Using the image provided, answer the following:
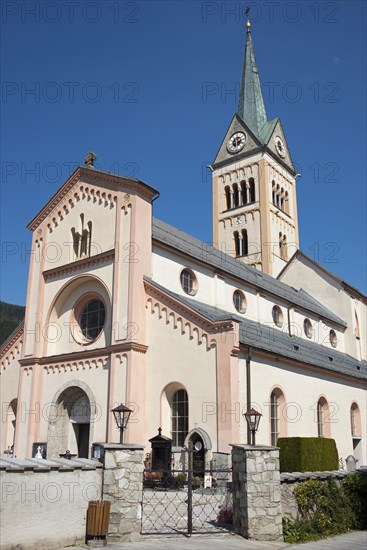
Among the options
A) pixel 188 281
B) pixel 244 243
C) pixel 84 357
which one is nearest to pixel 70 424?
pixel 84 357

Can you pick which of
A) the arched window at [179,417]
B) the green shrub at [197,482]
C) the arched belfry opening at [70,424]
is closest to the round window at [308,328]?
the arched window at [179,417]

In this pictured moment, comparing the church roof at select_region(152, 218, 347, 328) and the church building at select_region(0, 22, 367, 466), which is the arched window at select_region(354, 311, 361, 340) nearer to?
the church roof at select_region(152, 218, 347, 328)

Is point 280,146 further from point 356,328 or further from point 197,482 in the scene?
point 197,482

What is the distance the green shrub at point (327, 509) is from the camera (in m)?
12.0

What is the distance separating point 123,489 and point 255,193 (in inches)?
1506

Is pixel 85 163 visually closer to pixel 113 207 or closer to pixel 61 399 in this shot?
pixel 113 207

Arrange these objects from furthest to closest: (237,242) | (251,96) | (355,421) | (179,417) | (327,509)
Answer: (251,96), (237,242), (355,421), (179,417), (327,509)

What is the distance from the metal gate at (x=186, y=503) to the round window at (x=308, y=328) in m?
15.8

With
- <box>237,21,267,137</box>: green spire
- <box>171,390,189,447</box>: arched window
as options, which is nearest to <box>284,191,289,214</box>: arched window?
<box>237,21,267,137</box>: green spire

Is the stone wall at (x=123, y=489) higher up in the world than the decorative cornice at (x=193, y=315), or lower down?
lower down

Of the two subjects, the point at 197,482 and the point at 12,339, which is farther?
the point at 12,339

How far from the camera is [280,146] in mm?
49875

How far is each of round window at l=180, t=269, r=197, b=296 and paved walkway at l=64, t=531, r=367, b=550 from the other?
1339cm

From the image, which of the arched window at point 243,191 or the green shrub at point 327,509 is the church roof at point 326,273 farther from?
the green shrub at point 327,509
